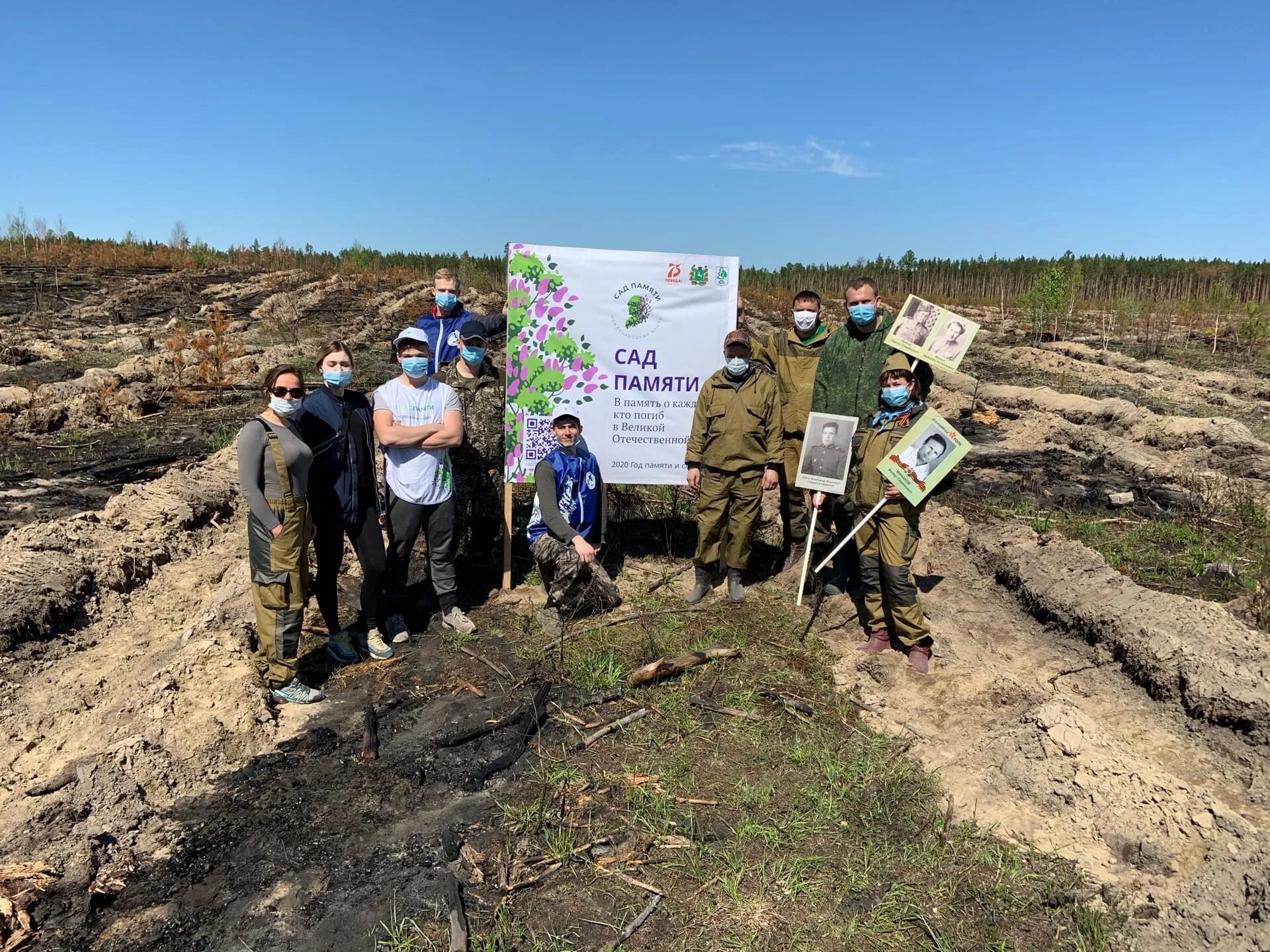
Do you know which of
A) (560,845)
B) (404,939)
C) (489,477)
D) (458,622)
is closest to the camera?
(404,939)

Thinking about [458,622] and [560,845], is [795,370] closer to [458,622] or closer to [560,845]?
[458,622]

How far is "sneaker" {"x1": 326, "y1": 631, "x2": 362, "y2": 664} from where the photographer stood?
16.7ft

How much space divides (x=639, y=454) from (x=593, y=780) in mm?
2966

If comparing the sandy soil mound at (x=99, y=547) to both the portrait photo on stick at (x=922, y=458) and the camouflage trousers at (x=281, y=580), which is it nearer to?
the camouflage trousers at (x=281, y=580)

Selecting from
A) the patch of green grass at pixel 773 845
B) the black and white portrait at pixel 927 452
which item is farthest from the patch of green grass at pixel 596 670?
the black and white portrait at pixel 927 452

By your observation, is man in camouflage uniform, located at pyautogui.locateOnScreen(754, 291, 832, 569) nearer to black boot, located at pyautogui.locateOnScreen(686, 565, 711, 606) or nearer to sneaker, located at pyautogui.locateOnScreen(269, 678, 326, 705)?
black boot, located at pyautogui.locateOnScreen(686, 565, 711, 606)

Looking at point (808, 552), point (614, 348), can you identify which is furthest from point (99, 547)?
point (808, 552)

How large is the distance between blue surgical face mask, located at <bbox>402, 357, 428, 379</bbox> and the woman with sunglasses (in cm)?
77

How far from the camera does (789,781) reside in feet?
12.9

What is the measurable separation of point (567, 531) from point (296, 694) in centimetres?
204

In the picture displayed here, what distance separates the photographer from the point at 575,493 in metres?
5.73

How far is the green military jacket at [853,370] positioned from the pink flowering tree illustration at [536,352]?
5.96ft

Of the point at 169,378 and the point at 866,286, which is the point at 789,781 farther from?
the point at 169,378

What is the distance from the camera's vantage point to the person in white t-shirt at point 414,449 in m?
5.08
